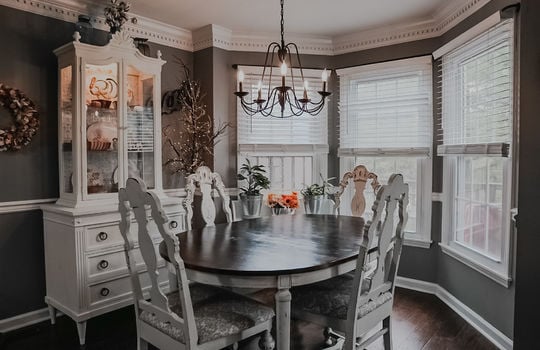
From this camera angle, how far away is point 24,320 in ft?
9.30

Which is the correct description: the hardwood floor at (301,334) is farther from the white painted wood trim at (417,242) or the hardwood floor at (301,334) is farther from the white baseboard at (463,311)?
the white painted wood trim at (417,242)

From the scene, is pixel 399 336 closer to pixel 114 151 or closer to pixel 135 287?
pixel 135 287

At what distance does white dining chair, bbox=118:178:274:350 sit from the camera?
1.64 meters

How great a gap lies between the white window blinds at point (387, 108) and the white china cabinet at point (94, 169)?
197cm

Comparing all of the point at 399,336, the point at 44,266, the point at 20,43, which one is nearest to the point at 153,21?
the point at 20,43

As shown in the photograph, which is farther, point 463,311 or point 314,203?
point 314,203

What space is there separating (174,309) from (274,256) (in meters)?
0.57

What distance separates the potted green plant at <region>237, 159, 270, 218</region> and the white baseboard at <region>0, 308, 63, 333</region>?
180cm

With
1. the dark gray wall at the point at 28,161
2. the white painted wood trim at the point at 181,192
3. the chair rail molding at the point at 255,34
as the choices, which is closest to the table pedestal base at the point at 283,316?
the white painted wood trim at the point at 181,192

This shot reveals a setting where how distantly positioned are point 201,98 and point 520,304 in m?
3.16

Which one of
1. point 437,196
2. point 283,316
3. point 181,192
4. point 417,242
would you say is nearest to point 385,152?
point 437,196

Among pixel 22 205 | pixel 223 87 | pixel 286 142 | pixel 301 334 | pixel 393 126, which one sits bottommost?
pixel 301 334

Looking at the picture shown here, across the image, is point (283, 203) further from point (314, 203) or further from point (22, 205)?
point (22, 205)

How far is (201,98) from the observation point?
386cm
